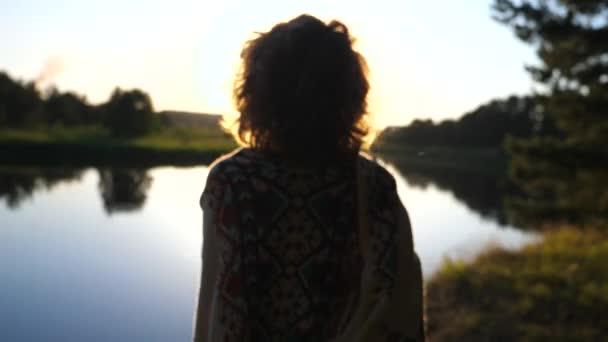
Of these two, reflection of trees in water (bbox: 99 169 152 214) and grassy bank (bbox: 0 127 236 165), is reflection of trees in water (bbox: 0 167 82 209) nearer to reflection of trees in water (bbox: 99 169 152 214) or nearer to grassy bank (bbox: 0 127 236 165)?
grassy bank (bbox: 0 127 236 165)

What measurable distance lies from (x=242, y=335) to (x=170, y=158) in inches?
→ 402

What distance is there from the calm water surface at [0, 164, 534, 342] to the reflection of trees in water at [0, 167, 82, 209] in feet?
0.10

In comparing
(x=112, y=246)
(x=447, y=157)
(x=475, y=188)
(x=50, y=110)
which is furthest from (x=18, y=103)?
(x=475, y=188)

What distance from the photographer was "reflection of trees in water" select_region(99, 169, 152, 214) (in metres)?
10.7

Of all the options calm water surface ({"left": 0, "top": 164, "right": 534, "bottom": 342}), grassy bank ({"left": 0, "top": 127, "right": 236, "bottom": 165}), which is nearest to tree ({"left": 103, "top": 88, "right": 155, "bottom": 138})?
grassy bank ({"left": 0, "top": 127, "right": 236, "bottom": 165})

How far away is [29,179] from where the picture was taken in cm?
1322

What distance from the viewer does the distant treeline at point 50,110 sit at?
10320 mm

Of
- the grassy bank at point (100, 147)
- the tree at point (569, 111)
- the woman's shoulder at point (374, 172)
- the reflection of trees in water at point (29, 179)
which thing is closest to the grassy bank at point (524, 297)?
the tree at point (569, 111)

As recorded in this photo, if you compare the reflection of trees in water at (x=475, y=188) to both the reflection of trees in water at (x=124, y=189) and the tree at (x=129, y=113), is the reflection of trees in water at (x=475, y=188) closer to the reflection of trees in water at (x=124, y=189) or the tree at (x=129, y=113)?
the reflection of trees in water at (x=124, y=189)

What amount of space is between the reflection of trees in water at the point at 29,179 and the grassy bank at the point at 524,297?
7.48 m

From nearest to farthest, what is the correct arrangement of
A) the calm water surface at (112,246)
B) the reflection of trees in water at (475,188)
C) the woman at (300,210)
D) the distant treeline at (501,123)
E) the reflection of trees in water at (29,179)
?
the woman at (300,210) < the calm water surface at (112,246) < the distant treeline at (501,123) < the reflection of trees in water at (29,179) < the reflection of trees in water at (475,188)

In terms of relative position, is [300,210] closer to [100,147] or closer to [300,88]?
[300,88]

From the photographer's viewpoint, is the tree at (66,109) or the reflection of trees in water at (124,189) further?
the tree at (66,109)

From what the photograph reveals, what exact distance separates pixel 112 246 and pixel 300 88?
787cm
